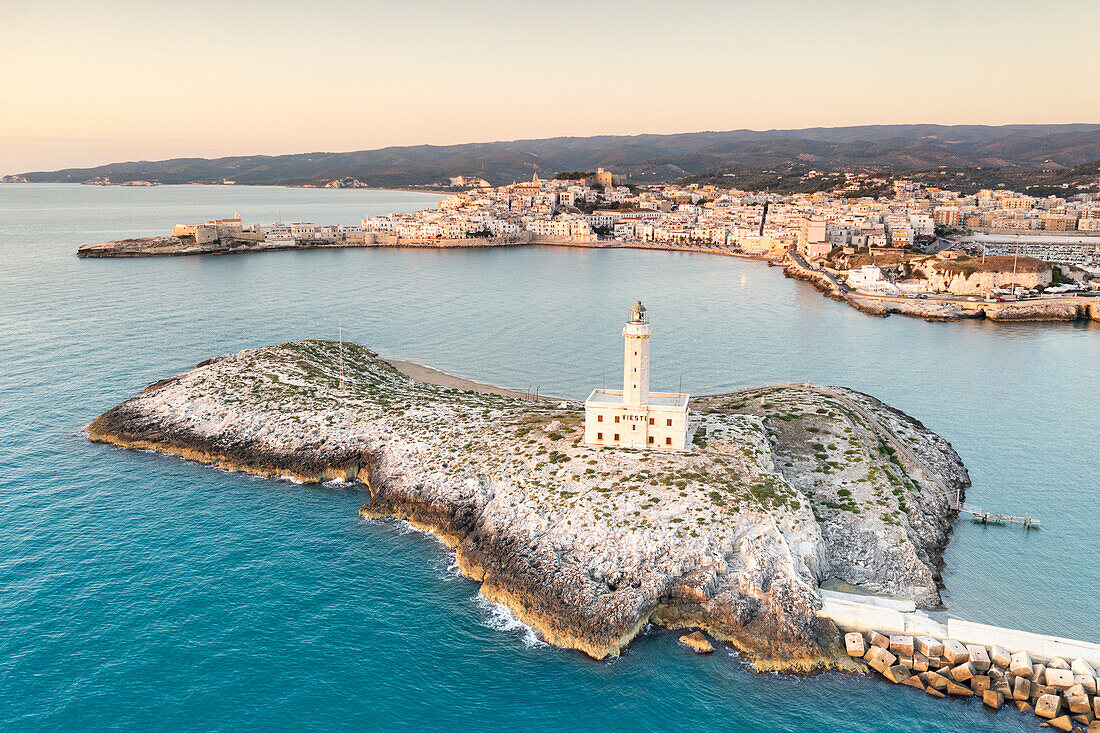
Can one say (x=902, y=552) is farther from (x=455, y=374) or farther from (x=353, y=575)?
(x=455, y=374)

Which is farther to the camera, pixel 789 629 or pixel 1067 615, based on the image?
pixel 1067 615

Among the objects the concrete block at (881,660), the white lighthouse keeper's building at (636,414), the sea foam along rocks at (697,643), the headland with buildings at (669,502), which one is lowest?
the concrete block at (881,660)

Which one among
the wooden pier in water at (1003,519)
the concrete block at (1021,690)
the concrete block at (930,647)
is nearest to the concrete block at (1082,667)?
the concrete block at (1021,690)

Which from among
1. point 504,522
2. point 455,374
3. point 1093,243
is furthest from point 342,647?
point 1093,243

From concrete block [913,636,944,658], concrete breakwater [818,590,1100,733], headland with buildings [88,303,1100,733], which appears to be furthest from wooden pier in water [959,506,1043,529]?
concrete block [913,636,944,658]

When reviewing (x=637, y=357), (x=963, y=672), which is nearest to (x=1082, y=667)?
(x=963, y=672)

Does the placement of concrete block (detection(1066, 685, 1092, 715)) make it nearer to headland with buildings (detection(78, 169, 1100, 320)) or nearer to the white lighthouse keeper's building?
the white lighthouse keeper's building

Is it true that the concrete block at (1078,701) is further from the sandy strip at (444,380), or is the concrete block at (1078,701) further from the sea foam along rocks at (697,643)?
the sandy strip at (444,380)
